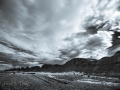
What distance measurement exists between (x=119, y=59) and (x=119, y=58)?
2239 millimetres

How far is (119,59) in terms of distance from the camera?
133m

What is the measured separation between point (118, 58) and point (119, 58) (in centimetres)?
179

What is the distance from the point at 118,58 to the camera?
447 feet

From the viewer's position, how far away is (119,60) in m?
130

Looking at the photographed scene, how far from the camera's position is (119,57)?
136500 millimetres

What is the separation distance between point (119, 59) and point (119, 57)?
4736 millimetres

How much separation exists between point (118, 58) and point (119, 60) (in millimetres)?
6422

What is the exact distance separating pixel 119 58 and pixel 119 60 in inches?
200

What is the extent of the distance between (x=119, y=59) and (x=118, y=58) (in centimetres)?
365
